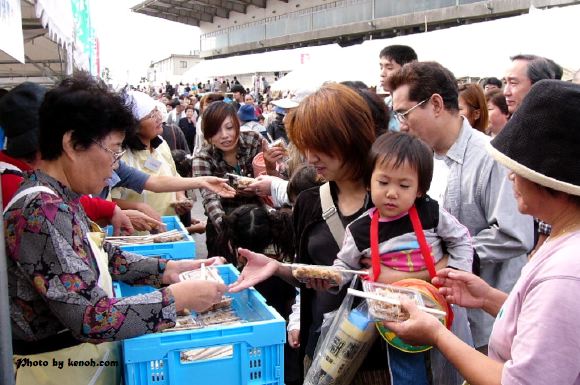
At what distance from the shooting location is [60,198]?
1.61 metres

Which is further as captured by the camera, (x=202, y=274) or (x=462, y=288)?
(x=202, y=274)

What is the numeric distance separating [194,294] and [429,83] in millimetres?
1431

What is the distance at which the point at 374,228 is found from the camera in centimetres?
183

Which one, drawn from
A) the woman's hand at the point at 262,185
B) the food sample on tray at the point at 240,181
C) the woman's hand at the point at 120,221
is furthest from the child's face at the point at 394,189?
the woman's hand at the point at 120,221

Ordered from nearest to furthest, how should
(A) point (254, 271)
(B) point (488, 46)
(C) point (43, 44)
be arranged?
1. (A) point (254, 271)
2. (C) point (43, 44)
3. (B) point (488, 46)

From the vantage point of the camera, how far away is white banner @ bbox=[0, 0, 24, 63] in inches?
62.9

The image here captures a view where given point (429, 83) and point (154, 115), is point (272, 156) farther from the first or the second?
point (429, 83)

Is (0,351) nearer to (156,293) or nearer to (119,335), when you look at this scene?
(119,335)

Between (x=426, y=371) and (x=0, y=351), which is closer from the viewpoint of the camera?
(x=0, y=351)

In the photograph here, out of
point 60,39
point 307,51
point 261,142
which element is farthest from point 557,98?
point 307,51

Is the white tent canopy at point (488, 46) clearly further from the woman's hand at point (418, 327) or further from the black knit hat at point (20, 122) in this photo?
the woman's hand at point (418, 327)

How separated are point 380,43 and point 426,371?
431 inches

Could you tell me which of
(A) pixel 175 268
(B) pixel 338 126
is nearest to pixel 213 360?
(A) pixel 175 268

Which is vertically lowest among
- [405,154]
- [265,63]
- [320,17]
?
[405,154]
